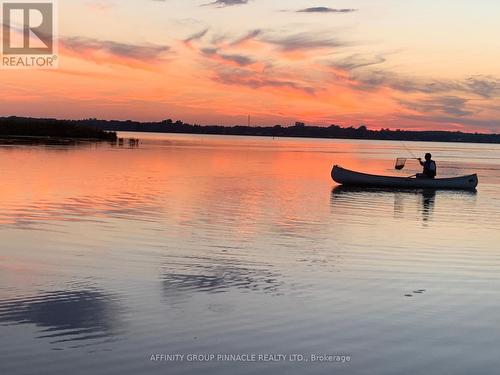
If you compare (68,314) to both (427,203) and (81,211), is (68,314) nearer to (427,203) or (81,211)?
(81,211)

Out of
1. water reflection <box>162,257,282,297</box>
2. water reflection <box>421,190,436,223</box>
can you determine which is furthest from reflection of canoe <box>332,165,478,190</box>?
A: water reflection <box>162,257,282,297</box>

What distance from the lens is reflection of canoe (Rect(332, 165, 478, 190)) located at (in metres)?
34.6

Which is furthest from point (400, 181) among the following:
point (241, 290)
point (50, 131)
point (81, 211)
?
point (50, 131)

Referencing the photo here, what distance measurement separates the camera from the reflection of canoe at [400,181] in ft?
114

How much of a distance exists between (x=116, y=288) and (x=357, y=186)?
1045 inches

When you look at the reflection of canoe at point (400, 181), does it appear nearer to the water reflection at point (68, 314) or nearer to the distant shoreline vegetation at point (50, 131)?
the water reflection at point (68, 314)

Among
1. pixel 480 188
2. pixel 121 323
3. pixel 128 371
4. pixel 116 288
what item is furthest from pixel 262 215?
pixel 480 188

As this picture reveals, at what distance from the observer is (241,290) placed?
35.6ft

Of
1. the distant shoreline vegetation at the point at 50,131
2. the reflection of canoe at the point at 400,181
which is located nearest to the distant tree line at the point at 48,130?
the distant shoreline vegetation at the point at 50,131

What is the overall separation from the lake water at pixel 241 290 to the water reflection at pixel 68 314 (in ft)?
0.09

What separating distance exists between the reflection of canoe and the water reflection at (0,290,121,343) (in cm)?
2639

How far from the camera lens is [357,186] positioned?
1409 inches

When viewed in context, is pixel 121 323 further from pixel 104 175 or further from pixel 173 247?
pixel 104 175

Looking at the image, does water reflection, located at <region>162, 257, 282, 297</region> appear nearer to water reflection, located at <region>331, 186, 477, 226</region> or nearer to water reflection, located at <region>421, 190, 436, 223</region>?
water reflection, located at <region>331, 186, 477, 226</region>
